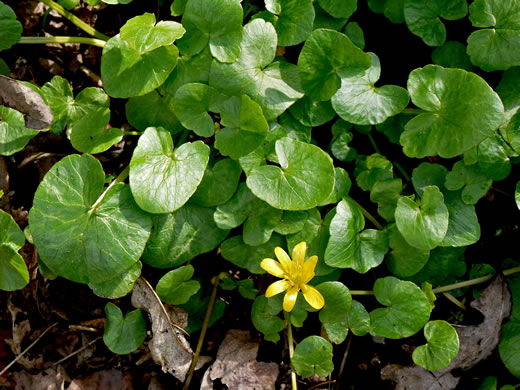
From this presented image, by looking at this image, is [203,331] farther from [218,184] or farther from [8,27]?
[8,27]

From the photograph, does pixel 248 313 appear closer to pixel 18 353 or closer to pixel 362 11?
pixel 18 353

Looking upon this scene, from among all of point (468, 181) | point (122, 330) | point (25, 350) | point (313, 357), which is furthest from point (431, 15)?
point (25, 350)

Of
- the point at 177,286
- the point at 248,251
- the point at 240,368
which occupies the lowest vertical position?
the point at 240,368

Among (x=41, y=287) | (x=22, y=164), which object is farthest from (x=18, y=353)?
(x=22, y=164)

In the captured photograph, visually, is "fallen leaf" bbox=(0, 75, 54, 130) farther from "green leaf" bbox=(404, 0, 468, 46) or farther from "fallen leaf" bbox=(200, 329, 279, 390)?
"green leaf" bbox=(404, 0, 468, 46)

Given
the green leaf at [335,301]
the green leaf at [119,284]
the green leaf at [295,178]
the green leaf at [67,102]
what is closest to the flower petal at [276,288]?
the green leaf at [335,301]

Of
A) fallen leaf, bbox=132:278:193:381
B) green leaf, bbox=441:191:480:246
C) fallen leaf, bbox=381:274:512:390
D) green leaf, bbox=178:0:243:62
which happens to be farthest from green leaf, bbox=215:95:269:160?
fallen leaf, bbox=381:274:512:390

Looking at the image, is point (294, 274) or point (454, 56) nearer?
point (294, 274)
